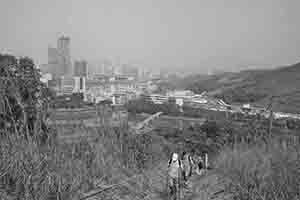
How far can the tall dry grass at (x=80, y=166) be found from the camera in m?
1.54

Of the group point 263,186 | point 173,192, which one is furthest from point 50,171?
point 263,186

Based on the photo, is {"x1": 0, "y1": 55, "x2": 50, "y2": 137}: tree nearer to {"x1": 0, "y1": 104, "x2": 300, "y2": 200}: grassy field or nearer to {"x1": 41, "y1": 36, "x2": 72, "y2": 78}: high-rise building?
{"x1": 0, "y1": 104, "x2": 300, "y2": 200}: grassy field

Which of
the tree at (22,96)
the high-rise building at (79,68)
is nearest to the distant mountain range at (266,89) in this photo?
the tree at (22,96)

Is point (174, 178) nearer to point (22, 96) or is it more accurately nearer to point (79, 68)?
point (22, 96)

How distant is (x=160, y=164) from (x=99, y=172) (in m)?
1.00

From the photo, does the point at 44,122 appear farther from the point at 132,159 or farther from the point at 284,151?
the point at 284,151

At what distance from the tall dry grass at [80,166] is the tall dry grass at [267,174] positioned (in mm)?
709

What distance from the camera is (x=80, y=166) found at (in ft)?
6.88

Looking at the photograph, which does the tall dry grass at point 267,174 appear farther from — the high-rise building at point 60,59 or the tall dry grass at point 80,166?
the high-rise building at point 60,59

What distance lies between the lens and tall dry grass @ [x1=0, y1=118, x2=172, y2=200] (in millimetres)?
1542

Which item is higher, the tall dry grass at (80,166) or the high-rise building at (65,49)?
the high-rise building at (65,49)

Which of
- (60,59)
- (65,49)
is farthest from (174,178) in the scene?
(65,49)

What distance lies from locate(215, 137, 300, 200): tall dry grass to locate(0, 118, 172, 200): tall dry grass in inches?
27.9

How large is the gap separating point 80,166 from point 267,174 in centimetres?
135
